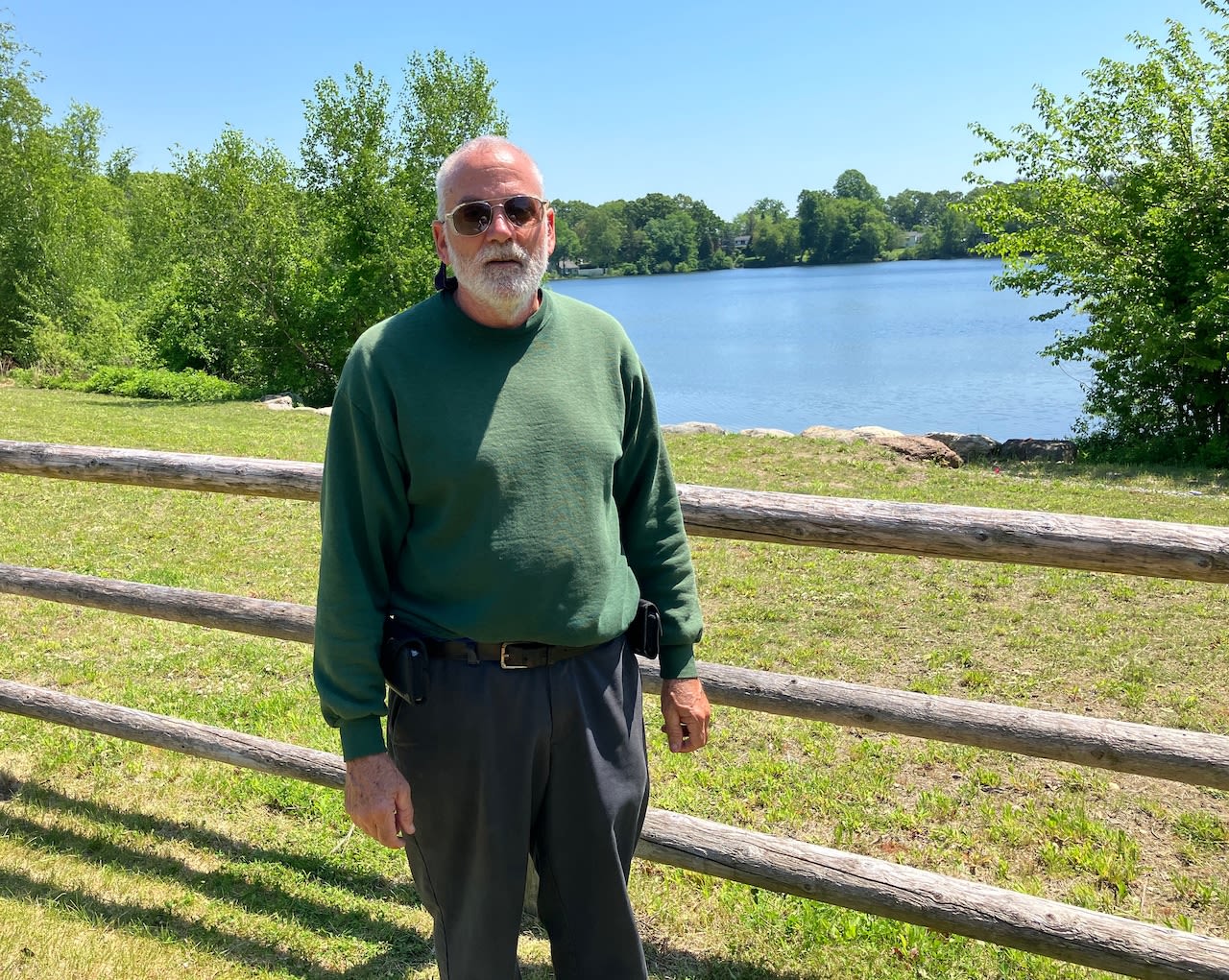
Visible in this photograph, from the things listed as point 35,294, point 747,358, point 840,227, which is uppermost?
point 840,227

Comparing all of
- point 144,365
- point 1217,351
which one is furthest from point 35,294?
point 1217,351

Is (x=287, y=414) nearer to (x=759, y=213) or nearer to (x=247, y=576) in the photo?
(x=247, y=576)

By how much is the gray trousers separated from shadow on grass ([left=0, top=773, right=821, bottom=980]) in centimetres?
95

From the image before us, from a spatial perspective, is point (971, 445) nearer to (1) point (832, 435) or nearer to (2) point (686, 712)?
(1) point (832, 435)

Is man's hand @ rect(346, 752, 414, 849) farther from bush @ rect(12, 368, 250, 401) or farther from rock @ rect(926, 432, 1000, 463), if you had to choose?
bush @ rect(12, 368, 250, 401)

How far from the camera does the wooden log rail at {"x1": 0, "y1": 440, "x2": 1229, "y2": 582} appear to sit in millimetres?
2584

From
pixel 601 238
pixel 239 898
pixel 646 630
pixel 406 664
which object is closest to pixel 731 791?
pixel 239 898

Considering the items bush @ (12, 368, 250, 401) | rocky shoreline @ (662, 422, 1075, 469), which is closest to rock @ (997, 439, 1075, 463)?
rocky shoreline @ (662, 422, 1075, 469)

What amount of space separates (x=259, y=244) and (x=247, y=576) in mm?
20364

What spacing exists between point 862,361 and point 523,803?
39575 millimetres

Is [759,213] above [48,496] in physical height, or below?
above

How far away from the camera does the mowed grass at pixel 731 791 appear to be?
3.36 meters

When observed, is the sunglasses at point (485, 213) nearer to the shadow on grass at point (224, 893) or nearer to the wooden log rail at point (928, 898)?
the wooden log rail at point (928, 898)

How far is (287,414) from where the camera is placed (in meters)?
19.8
